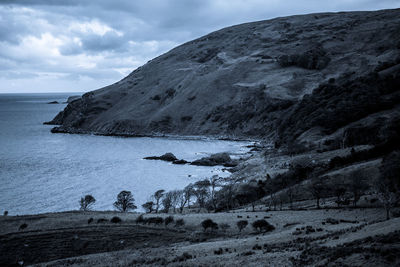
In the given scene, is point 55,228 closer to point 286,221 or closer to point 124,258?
point 124,258

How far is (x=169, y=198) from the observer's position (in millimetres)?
71250

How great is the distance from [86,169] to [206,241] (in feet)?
272

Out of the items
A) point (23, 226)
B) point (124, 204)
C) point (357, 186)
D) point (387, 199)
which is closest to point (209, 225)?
point (387, 199)

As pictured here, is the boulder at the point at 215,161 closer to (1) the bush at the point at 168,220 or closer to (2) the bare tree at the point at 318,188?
(2) the bare tree at the point at 318,188

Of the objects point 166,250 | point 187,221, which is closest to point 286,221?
point 187,221

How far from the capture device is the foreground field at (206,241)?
2390cm

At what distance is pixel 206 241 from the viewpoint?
4153 centimetres

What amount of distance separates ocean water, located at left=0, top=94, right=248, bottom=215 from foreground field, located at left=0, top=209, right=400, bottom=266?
29.1 meters

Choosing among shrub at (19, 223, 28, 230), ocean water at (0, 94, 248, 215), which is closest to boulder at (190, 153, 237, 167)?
ocean water at (0, 94, 248, 215)

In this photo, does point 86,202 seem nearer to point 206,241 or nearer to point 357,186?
point 206,241

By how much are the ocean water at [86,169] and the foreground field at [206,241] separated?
95.3 ft

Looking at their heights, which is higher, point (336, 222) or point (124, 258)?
point (336, 222)

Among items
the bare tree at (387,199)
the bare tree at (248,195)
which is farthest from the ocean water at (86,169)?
the bare tree at (387,199)

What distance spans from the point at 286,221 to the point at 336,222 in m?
7.49
